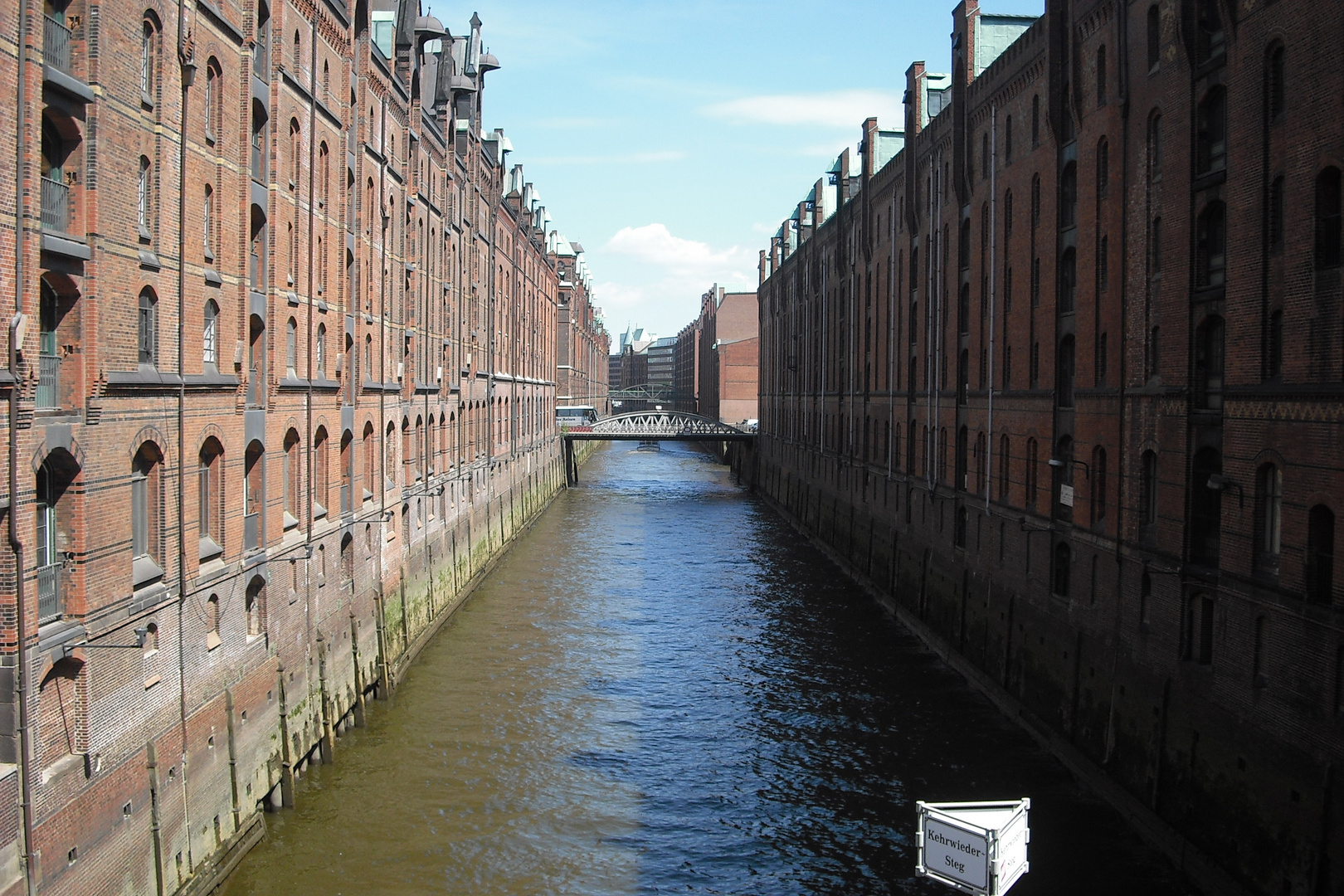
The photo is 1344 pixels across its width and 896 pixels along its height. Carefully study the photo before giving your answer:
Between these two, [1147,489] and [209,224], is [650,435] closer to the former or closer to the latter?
[1147,489]

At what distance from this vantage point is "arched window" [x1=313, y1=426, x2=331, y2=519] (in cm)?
2169

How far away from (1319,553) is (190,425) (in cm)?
1421

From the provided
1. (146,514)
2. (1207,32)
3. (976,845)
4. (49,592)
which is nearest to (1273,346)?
(1207,32)

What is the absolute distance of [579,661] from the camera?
1088 inches

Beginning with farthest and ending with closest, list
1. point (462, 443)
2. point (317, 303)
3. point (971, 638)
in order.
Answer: point (462, 443), point (971, 638), point (317, 303)

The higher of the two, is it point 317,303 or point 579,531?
point 317,303

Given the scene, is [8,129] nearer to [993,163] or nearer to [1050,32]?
[1050,32]

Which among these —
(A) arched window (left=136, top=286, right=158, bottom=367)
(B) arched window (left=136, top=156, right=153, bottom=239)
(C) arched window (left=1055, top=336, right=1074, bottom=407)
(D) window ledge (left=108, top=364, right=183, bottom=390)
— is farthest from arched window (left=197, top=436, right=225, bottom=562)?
(C) arched window (left=1055, top=336, right=1074, bottom=407)

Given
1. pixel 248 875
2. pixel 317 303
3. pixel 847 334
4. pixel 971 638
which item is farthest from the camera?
pixel 847 334

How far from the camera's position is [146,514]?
14055 mm

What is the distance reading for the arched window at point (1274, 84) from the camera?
14.4 meters

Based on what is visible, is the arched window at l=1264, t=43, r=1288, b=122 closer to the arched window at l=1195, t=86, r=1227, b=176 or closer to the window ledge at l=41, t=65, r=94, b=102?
the arched window at l=1195, t=86, r=1227, b=176

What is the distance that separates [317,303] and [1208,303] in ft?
50.4

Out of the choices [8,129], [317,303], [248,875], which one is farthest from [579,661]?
[8,129]
